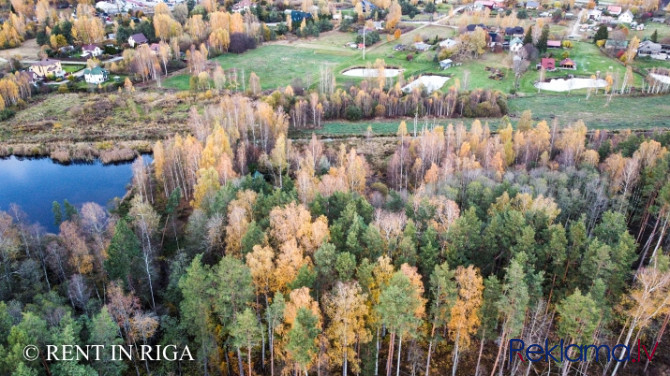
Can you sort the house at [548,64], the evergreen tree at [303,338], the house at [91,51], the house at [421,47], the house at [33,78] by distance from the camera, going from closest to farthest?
1. the evergreen tree at [303,338]
2. the house at [33,78]
3. the house at [548,64]
4. the house at [91,51]
5. the house at [421,47]

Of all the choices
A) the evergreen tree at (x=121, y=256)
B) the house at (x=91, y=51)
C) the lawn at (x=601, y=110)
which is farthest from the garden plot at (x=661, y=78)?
the house at (x=91, y=51)

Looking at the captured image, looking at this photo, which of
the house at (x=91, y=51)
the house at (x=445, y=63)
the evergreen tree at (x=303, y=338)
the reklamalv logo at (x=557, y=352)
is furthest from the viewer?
the house at (x=91, y=51)

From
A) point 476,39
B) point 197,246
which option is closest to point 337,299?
point 197,246

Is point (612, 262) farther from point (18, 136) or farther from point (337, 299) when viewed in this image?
point (18, 136)

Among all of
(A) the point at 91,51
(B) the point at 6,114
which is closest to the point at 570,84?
(B) the point at 6,114

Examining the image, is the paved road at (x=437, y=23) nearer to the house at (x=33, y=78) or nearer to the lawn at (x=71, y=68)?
the lawn at (x=71, y=68)

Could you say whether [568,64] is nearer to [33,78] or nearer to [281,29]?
[281,29]
